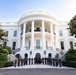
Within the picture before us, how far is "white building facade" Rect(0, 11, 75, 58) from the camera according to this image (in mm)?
28078

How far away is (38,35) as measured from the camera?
3200cm

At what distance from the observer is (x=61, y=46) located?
116 ft

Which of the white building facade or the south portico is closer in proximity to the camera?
the south portico

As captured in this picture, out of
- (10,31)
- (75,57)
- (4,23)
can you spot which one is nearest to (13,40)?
(10,31)

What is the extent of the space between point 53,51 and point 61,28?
11430 millimetres

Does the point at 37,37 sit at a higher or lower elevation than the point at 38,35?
lower

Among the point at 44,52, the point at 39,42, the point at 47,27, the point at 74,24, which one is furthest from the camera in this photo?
the point at 47,27

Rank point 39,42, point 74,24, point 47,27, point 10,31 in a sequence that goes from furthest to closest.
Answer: point 10,31
point 47,27
point 39,42
point 74,24

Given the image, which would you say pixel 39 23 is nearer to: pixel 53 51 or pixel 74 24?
pixel 53 51

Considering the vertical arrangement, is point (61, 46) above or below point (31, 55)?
above

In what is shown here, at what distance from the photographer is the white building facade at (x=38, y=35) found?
28078 millimetres

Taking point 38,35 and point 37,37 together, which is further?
point 37,37

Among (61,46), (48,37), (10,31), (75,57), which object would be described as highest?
(10,31)

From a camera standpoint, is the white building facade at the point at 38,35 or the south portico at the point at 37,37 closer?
the south portico at the point at 37,37
